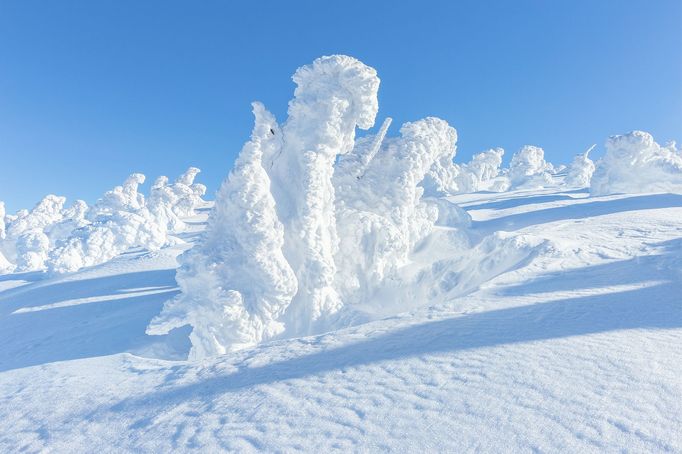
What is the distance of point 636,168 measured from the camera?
4359 centimetres

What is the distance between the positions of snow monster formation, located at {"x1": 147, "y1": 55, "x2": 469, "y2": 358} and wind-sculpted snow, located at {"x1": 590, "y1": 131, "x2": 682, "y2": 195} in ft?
105

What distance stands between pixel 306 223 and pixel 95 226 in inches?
1358

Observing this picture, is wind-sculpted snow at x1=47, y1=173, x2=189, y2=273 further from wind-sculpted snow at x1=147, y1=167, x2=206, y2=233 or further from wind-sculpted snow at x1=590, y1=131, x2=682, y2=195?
wind-sculpted snow at x1=590, y1=131, x2=682, y2=195

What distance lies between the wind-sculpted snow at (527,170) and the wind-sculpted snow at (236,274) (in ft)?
259

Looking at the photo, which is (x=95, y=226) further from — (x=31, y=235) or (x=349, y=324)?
(x=349, y=324)

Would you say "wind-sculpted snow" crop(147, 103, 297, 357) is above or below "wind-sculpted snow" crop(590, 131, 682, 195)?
below

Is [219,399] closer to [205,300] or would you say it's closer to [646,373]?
[646,373]

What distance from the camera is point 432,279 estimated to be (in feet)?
65.3

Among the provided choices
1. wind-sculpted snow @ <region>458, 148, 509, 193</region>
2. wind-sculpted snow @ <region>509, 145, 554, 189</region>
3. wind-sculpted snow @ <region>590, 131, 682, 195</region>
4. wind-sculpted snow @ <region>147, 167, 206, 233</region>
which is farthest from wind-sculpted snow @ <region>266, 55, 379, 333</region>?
wind-sculpted snow @ <region>509, 145, 554, 189</region>

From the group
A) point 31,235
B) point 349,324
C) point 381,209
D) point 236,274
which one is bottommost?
point 349,324

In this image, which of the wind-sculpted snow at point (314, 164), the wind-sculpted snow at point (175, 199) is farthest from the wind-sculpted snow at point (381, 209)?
the wind-sculpted snow at point (175, 199)

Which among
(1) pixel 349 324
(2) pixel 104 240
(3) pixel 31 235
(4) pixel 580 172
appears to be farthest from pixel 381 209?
(4) pixel 580 172

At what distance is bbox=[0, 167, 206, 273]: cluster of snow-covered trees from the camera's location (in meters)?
37.7

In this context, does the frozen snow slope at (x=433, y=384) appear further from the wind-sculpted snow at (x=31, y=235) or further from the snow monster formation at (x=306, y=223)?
the wind-sculpted snow at (x=31, y=235)
